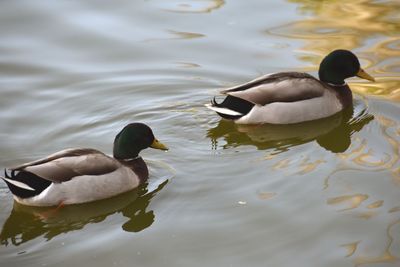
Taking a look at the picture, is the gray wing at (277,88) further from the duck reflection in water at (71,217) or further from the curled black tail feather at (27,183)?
the curled black tail feather at (27,183)

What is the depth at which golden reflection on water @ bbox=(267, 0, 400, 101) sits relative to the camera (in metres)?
9.92

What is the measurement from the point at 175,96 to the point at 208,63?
1014 mm

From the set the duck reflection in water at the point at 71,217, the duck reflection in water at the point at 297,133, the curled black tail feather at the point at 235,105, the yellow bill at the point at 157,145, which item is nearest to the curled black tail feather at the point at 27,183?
the duck reflection in water at the point at 71,217

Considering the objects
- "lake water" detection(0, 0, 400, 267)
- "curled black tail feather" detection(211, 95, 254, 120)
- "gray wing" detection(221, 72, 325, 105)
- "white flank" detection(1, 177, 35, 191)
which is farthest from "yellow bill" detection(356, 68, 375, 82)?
"white flank" detection(1, 177, 35, 191)

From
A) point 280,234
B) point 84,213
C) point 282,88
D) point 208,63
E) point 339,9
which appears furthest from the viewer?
point 339,9

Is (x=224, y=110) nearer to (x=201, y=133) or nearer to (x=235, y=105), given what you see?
(x=235, y=105)

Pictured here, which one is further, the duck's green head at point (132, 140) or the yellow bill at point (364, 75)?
the yellow bill at point (364, 75)

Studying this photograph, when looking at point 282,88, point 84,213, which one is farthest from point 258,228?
point 282,88

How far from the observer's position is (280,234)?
647 cm

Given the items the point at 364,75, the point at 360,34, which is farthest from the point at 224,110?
the point at 360,34

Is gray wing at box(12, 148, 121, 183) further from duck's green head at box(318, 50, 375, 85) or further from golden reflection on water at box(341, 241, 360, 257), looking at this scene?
duck's green head at box(318, 50, 375, 85)

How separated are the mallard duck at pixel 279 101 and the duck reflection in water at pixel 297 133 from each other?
8cm

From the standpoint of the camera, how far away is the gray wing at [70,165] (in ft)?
22.5

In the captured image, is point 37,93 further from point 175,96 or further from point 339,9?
point 339,9
